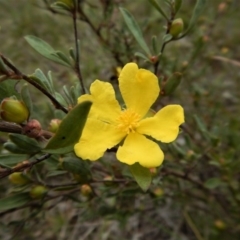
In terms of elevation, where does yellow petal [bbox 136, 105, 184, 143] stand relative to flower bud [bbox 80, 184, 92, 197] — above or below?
above

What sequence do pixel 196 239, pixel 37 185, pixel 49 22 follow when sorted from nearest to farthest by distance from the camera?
1. pixel 37 185
2. pixel 196 239
3. pixel 49 22

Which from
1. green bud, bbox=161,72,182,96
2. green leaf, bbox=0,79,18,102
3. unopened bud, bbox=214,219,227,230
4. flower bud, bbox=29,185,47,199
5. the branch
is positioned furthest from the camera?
unopened bud, bbox=214,219,227,230

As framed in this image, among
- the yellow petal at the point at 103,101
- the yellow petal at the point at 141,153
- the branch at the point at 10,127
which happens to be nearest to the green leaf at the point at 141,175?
the yellow petal at the point at 141,153

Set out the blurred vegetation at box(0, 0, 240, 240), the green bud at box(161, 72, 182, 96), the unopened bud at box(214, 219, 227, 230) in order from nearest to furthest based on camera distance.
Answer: the green bud at box(161, 72, 182, 96), the blurred vegetation at box(0, 0, 240, 240), the unopened bud at box(214, 219, 227, 230)

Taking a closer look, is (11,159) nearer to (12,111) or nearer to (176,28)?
(12,111)

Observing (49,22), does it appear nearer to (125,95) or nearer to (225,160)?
(225,160)

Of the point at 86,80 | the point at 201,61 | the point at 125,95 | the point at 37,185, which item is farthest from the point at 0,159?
the point at 201,61

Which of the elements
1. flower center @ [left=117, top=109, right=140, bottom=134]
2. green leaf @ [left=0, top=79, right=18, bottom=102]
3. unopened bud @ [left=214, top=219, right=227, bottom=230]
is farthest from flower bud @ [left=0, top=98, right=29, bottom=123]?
unopened bud @ [left=214, top=219, right=227, bottom=230]

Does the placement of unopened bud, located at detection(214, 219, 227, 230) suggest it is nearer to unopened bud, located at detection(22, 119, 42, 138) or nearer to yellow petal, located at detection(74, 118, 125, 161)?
yellow petal, located at detection(74, 118, 125, 161)
